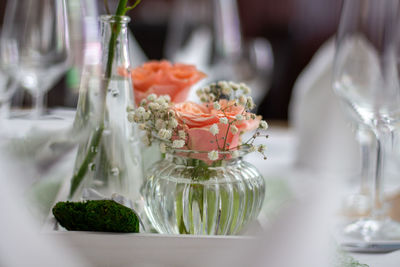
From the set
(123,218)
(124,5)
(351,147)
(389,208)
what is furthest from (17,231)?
(351,147)

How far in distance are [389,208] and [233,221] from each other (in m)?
0.28

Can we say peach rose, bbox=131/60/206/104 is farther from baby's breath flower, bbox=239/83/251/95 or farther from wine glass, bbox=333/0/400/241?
wine glass, bbox=333/0/400/241

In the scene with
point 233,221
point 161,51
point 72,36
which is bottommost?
point 161,51

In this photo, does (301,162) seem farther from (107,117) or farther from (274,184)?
(107,117)

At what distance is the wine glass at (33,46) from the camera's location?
0.62m

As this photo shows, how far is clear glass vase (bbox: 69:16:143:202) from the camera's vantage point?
1.35 ft

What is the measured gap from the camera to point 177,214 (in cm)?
38

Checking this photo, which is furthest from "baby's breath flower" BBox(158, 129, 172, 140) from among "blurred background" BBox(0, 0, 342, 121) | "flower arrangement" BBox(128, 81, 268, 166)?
"blurred background" BBox(0, 0, 342, 121)

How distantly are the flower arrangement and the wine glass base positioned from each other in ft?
0.56

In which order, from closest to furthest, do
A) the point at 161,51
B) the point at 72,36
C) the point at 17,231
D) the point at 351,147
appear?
1. the point at 17,231
2. the point at 72,36
3. the point at 351,147
4. the point at 161,51

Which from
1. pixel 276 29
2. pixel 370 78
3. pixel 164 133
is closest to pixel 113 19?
pixel 164 133

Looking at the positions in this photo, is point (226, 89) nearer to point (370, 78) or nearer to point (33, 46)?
point (370, 78)

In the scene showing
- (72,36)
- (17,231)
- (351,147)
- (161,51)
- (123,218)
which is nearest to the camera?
(17,231)

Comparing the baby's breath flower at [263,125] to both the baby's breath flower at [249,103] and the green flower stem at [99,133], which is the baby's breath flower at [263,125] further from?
the green flower stem at [99,133]
